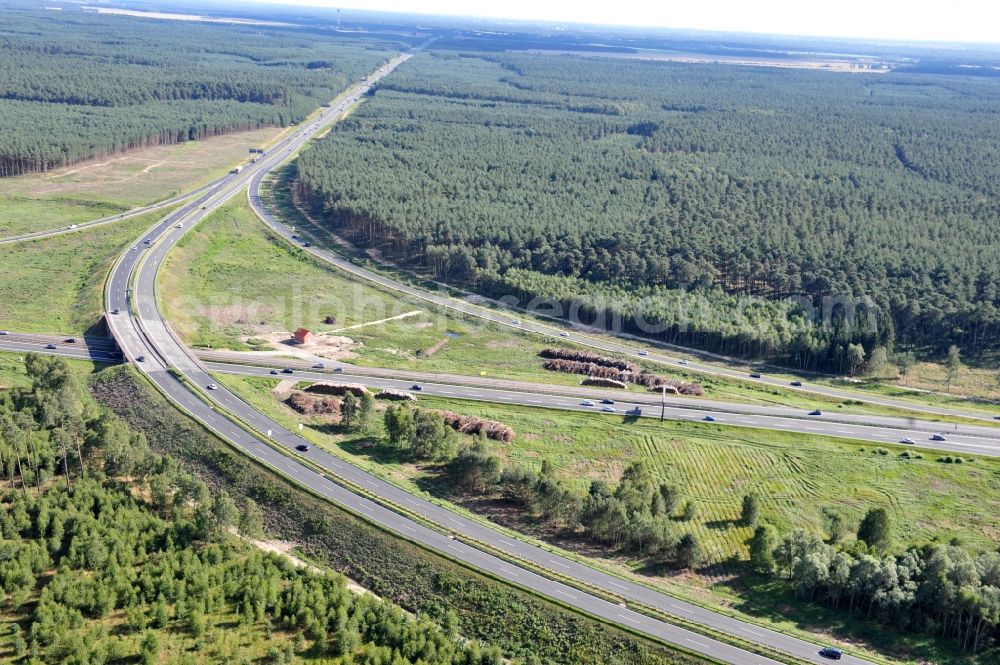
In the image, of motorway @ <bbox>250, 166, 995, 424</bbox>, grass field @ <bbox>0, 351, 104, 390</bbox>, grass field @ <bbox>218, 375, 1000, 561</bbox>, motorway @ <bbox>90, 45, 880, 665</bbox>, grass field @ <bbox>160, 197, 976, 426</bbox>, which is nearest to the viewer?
motorway @ <bbox>90, 45, 880, 665</bbox>

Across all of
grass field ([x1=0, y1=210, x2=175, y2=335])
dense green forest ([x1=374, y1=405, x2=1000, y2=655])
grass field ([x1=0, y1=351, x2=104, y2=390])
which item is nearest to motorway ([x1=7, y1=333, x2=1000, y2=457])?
grass field ([x1=0, y1=351, x2=104, y2=390])

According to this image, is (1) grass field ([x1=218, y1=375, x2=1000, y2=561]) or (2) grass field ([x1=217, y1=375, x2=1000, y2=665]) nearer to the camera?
(2) grass field ([x1=217, y1=375, x2=1000, y2=665])

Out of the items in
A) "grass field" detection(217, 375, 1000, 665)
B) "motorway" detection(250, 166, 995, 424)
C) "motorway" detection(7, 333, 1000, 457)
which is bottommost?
"grass field" detection(217, 375, 1000, 665)

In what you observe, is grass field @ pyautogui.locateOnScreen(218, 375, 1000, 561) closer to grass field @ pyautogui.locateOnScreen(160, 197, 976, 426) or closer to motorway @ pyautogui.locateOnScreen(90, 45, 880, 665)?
motorway @ pyautogui.locateOnScreen(90, 45, 880, 665)

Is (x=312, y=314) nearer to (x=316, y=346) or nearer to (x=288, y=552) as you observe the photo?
(x=316, y=346)

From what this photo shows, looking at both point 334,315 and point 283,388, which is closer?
point 283,388

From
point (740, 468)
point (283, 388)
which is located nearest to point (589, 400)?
point (740, 468)
